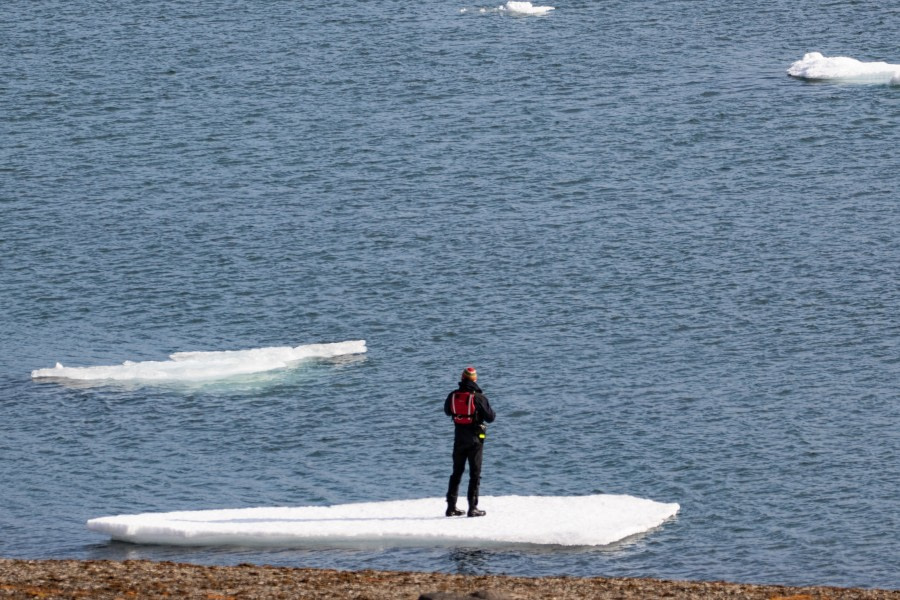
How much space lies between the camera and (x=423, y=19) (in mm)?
71312

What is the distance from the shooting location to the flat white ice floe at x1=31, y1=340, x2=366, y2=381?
3606 cm

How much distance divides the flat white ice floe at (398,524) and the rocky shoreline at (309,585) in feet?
8.76

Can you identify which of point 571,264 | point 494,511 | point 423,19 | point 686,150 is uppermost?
point 423,19

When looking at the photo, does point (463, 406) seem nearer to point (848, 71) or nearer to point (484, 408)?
point (484, 408)

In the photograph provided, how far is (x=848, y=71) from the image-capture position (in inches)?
2309

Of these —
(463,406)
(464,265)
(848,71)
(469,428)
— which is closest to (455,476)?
(469,428)

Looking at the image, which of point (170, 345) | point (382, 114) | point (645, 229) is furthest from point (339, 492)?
point (382, 114)

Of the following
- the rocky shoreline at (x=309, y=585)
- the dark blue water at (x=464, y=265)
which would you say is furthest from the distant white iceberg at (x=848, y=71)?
the rocky shoreline at (x=309, y=585)

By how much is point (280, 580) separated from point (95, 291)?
24117 mm

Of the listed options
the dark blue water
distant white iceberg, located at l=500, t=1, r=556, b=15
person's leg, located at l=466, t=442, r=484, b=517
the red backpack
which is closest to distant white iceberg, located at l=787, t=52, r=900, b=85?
the dark blue water

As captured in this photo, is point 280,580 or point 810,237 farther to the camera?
point 810,237

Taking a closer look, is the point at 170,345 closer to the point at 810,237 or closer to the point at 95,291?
the point at 95,291

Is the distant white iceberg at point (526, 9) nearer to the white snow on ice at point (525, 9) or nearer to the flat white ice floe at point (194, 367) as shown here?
the white snow on ice at point (525, 9)

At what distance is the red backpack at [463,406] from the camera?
80.8 ft
